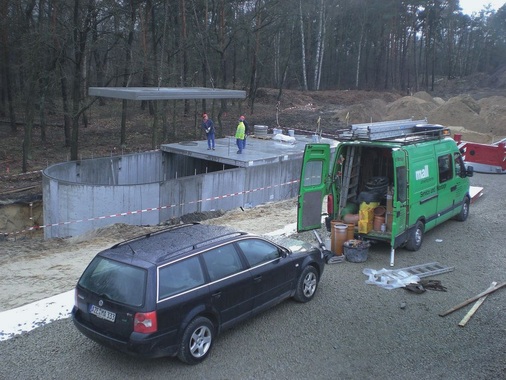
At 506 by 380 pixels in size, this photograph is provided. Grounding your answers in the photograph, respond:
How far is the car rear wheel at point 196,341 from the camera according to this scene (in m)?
6.08

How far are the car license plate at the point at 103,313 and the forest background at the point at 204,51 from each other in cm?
1278

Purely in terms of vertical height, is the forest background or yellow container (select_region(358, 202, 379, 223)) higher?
the forest background

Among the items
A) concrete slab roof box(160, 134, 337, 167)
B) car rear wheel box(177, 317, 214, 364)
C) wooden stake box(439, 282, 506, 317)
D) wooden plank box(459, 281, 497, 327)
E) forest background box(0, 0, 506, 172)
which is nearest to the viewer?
car rear wheel box(177, 317, 214, 364)

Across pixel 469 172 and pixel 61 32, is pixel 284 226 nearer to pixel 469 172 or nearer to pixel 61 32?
pixel 469 172

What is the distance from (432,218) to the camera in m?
11.2

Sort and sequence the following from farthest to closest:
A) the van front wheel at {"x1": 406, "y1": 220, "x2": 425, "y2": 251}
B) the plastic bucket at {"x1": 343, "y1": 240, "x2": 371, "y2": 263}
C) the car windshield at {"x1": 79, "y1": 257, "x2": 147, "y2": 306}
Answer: the van front wheel at {"x1": 406, "y1": 220, "x2": 425, "y2": 251}
the plastic bucket at {"x1": 343, "y1": 240, "x2": 371, "y2": 263}
the car windshield at {"x1": 79, "y1": 257, "x2": 147, "y2": 306}

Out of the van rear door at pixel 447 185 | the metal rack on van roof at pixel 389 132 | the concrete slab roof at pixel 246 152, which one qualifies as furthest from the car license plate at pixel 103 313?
the concrete slab roof at pixel 246 152

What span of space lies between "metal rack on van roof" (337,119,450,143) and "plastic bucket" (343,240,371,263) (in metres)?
2.17

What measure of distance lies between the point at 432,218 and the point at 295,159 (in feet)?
31.5

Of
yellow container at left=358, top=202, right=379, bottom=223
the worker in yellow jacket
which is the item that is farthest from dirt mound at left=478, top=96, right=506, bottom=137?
yellow container at left=358, top=202, right=379, bottom=223

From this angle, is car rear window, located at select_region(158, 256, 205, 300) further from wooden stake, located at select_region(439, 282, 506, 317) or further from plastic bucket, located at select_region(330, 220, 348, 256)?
plastic bucket, located at select_region(330, 220, 348, 256)

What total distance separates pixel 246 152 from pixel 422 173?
428 inches

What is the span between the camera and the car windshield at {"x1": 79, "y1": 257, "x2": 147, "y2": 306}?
5.84 m

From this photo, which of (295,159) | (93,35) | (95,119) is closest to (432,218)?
(295,159)
